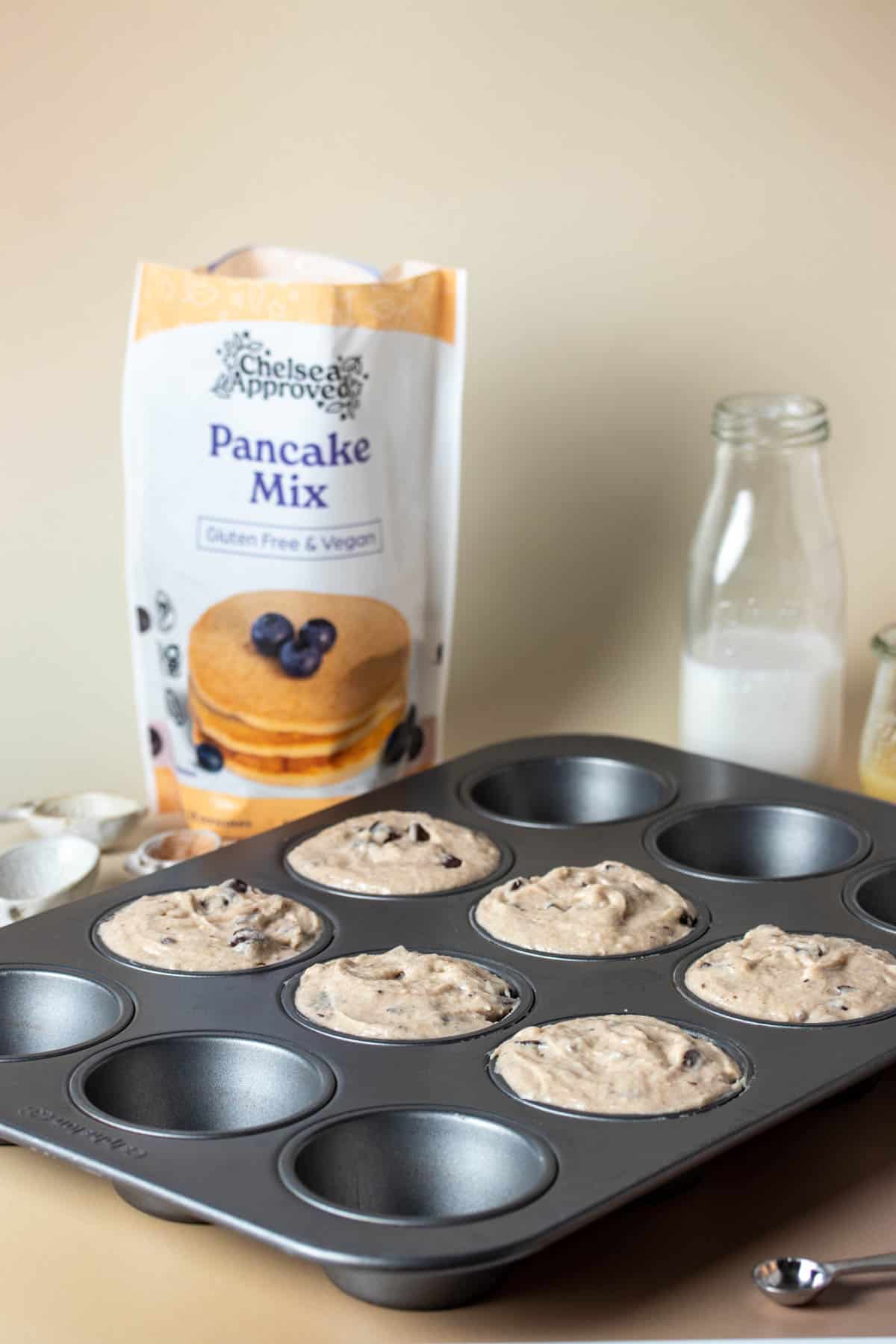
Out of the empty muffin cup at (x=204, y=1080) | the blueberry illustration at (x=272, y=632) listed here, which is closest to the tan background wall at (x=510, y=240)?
the blueberry illustration at (x=272, y=632)

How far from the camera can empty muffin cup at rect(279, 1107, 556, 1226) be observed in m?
1.05

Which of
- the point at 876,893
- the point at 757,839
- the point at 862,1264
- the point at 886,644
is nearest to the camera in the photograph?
the point at 862,1264

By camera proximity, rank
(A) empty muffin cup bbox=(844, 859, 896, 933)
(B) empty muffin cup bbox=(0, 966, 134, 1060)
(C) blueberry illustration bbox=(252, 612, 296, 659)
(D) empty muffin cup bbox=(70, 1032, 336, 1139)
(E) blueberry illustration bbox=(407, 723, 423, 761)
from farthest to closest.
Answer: (E) blueberry illustration bbox=(407, 723, 423, 761) → (C) blueberry illustration bbox=(252, 612, 296, 659) → (A) empty muffin cup bbox=(844, 859, 896, 933) → (B) empty muffin cup bbox=(0, 966, 134, 1060) → (D) empty muffin cup bbox=(70, 1032, 336, 1139)

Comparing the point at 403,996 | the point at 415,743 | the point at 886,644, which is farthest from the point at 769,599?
the point at 403,996

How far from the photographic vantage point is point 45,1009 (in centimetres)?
128

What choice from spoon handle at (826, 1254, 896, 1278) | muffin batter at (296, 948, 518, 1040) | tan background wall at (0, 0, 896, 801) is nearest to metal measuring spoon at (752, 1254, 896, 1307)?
spoon handle at (826, 1254, 896, 1278)

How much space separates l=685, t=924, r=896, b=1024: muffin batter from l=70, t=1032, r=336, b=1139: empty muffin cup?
0.30 meters

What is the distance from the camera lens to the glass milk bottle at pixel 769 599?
1.74m

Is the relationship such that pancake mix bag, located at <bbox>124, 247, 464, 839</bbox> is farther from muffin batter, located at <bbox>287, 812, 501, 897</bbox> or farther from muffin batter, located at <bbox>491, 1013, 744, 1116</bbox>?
muffin batter, located at <bbox>491, 1013, 744, 1116</bbox>

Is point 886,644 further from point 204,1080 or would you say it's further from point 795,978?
point 204,1080

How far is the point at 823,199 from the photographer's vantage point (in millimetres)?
1884

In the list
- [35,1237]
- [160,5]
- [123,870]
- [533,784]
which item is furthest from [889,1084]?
Answer: [160,5]

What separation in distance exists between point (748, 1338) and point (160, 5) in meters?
1.42

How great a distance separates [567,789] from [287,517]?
0.39 meters
